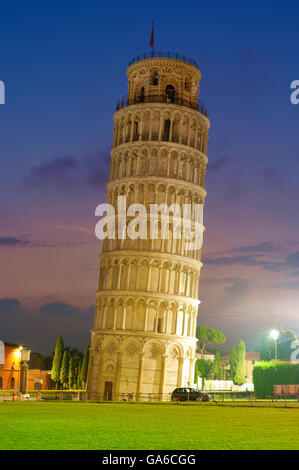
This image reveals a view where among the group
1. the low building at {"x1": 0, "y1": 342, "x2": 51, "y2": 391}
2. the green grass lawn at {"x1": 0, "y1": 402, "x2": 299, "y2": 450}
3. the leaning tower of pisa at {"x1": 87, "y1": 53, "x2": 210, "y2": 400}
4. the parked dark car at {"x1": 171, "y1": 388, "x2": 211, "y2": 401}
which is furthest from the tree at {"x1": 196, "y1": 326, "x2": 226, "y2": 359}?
the green grass lawn at {"x1": 0, "y1": 402, "x2": 299, "y2": 450}

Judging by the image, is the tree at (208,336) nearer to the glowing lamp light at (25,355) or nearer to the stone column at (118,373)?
the stone column at (118,373)

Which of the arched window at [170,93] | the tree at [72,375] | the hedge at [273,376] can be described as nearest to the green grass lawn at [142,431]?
the arched window at [170,93]

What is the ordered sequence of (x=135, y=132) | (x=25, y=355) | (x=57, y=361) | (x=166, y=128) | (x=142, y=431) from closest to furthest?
(x=142, y=431) < (x=25, y=355) < (x=166, y=128) < (x=135, y=132) < (x=57, y=361)

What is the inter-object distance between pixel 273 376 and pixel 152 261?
30473mm

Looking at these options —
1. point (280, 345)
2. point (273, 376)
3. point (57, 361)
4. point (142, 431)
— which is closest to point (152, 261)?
point (273, 376)

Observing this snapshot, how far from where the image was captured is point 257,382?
88.8m

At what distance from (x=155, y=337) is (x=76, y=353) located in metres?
41.5

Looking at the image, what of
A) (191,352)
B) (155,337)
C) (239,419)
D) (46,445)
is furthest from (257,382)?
(46,445)

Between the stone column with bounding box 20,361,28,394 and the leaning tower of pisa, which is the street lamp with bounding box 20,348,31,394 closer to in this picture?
the stone column with bounding box 20,361,28,394

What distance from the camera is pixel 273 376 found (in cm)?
8769

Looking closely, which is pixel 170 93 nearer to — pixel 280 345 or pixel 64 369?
pixel 64 369
